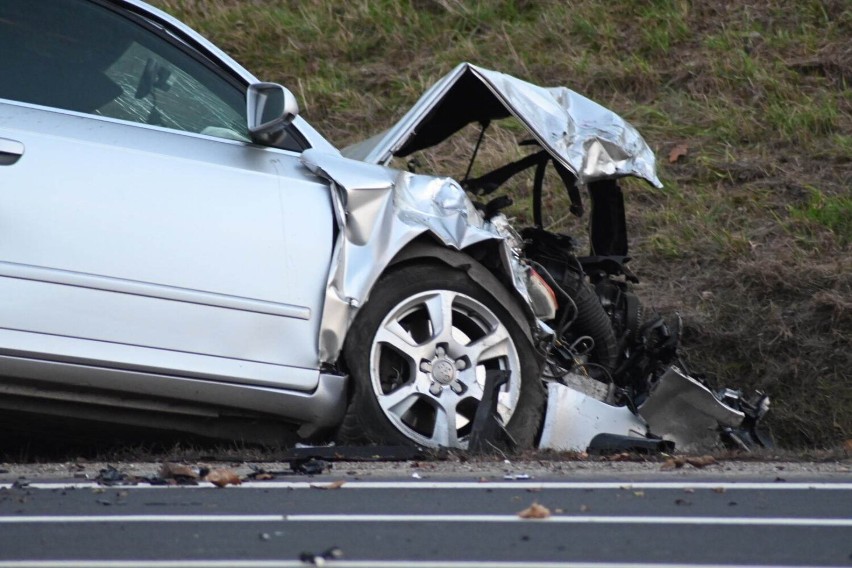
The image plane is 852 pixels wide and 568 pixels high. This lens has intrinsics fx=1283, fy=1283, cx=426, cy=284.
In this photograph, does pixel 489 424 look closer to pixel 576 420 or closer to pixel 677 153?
pixel 576 420

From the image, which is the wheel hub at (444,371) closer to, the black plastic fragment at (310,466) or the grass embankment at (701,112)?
the black plastic fragment at (310,466)

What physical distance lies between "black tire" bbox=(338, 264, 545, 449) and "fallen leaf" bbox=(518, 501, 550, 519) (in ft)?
3.70

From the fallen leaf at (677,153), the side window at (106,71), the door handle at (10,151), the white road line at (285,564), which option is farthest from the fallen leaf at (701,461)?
the fallen leaf at (677,153)

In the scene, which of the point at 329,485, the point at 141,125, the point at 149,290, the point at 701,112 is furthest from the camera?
the point at 701,112

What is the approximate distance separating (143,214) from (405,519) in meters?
1.59

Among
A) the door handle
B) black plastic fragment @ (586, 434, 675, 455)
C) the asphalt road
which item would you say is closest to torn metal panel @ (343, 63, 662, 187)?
black plastic fragment @ (586, 434, 675, 455)

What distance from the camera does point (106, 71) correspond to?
5.07 m

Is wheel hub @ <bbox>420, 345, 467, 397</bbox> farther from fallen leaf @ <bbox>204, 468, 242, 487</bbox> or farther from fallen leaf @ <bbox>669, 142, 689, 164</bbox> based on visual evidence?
fallen leaf @ <bbox>669, 142, 689, 164</bbox>

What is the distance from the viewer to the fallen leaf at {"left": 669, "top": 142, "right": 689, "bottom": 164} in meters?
9.58

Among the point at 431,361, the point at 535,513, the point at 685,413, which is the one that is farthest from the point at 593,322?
the point at 535,513

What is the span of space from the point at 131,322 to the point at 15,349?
0.42 m

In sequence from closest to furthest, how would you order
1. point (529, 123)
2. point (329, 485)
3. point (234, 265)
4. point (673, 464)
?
point (329, 485) < point (234, 265) < point (673, 464) < point (529, 123)

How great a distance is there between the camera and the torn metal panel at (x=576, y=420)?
5.53 m

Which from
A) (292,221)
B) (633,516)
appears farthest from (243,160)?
(633,516)
